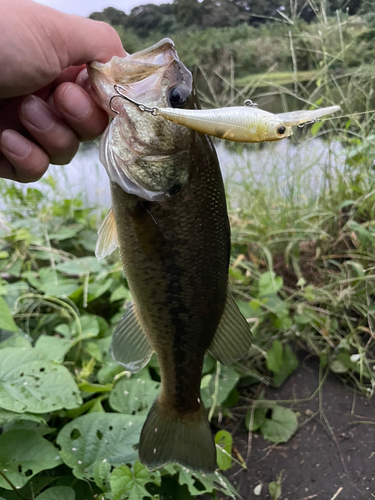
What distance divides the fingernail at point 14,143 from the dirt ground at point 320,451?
4.79ft

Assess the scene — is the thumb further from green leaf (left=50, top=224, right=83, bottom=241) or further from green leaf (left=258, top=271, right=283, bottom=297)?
green leaf (left=50, top=224, right=83, bottom=241)

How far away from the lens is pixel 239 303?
5.51 ft

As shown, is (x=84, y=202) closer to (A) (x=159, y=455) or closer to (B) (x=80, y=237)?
(B) (x=80, y=237)

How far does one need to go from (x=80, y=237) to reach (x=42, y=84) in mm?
1595

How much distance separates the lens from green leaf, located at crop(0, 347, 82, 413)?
→ 1.02 m

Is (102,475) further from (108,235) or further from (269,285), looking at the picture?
(269,285)

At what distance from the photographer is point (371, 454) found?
146 centimetres

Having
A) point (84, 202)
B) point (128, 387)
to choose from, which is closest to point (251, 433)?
point (128, 387)

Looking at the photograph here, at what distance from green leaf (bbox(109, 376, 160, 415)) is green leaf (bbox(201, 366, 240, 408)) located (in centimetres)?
22

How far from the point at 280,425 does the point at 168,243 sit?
1201mm

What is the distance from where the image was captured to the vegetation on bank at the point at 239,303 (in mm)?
1071

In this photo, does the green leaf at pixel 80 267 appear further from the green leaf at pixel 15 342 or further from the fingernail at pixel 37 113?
Result: the fingernail at pixel 37 113

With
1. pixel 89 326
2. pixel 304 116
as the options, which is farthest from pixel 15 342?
pixel 304 116

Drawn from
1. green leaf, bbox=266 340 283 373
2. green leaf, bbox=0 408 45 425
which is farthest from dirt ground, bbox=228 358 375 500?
green leaf, bbox=0 408 45 425
